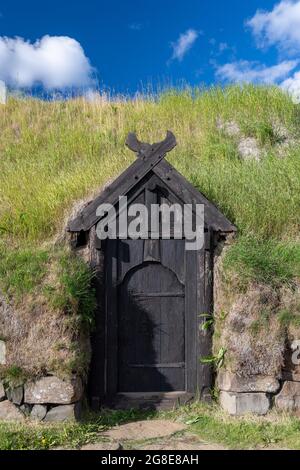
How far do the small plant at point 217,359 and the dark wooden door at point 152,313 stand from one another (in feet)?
0.59

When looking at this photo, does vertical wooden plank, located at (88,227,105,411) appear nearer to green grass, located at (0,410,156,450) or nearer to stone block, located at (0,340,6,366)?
green grass, located at (0,410,156,450)

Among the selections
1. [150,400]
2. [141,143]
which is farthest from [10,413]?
[141,143]

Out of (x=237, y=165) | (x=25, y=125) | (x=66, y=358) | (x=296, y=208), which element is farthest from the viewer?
(x=25, y=125)

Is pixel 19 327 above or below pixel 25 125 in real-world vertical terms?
below

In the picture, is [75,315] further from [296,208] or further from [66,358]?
[296,208]

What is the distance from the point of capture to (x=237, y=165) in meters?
10.4

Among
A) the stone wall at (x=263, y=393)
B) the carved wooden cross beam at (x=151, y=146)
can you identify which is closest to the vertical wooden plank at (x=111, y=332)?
the stone wall at (x=263, y=393)

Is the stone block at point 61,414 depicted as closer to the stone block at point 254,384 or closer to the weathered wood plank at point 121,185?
the stone block at point 254,384

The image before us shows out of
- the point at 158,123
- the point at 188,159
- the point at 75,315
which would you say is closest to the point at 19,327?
the point at 75,315

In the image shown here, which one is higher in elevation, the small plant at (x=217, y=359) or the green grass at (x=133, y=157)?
the green grass at (x=133, y=157)

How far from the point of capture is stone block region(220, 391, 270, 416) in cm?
640

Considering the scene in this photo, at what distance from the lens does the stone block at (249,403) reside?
21.0 ft

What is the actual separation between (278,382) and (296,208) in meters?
3.44

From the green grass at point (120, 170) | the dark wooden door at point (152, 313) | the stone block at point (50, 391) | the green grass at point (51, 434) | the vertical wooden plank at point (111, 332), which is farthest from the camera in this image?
the dark wooden door at point (152, 313)
